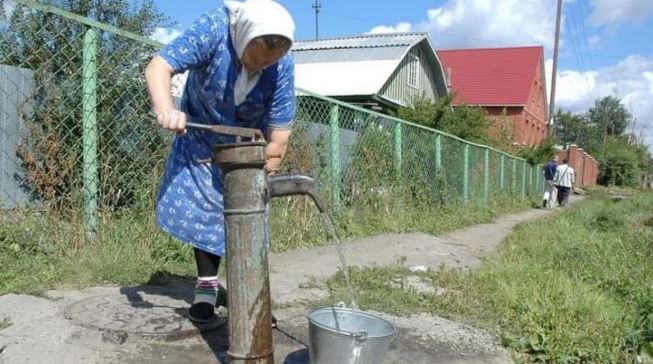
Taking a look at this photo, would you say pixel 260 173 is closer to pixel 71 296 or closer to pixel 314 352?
pixel 314 352

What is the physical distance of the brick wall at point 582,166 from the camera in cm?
4497

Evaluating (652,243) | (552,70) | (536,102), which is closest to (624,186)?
(536,102)

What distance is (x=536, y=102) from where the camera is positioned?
49.5m

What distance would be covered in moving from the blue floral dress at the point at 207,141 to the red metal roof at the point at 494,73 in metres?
40.2

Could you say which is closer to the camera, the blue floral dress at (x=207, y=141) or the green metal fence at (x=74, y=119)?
the blue floral dress at (x=207, y=141)

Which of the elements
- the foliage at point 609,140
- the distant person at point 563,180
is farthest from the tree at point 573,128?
the distant person at point 563,180

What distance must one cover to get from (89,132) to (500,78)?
140ft

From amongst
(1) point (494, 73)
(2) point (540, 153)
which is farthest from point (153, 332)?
(1) point (494, 73)

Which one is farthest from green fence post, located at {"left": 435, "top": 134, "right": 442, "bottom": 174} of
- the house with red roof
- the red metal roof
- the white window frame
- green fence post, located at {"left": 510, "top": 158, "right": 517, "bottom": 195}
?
the red metal roof

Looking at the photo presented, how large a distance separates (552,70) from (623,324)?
3541 cm

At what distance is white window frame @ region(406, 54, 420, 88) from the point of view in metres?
26.8

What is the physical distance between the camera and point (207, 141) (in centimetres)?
303

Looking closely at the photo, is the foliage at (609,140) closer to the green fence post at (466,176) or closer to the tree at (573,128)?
the tree at (573,128)

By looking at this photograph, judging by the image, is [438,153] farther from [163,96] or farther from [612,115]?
[612,115]
